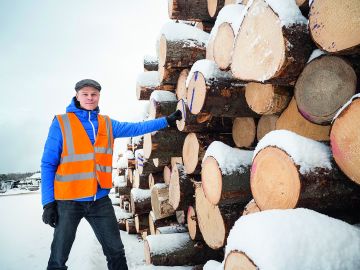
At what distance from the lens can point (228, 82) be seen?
181cm

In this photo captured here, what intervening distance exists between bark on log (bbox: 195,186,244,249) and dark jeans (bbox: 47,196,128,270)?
28.3 inches

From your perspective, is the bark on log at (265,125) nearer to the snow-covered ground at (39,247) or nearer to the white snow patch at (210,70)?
the white snow patch at (210,70)

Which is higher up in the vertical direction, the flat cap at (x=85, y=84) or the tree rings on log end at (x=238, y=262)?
the flat cap at (x=85, y=84)

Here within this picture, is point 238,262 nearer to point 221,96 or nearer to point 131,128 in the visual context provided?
point 221,96

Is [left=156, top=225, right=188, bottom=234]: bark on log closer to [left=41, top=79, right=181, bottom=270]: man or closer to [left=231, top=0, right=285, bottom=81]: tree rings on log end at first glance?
[left=41, top=79, right=181, bottom=270]: man

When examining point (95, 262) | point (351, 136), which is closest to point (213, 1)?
point (351, 136)

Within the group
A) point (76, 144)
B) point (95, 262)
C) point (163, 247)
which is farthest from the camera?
point (95, 262)

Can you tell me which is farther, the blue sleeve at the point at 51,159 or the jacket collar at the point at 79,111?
the jacket collar at the point at 79,111

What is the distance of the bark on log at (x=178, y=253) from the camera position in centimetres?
253

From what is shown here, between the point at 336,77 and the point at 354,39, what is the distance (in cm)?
18

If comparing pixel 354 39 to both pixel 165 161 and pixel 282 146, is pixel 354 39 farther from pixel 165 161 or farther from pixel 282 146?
pixel 165 161

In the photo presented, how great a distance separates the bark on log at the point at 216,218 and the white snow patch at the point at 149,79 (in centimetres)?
195

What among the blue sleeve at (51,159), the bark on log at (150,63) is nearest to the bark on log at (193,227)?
the blue sleeve at (51,159)

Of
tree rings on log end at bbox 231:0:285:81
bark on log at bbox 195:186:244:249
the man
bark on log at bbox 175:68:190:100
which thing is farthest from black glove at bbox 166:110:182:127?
tree rings on log end at bbox 231:0:285:81
